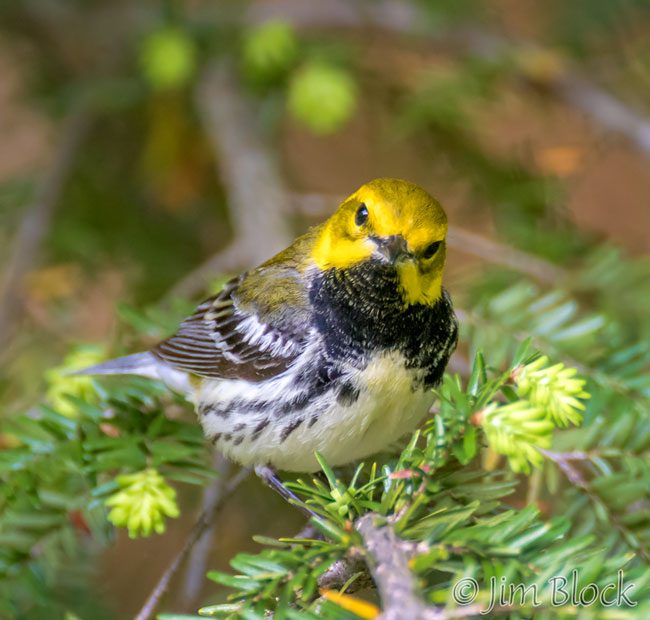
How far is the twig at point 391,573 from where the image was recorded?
56cm

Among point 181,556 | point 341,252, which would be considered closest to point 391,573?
point 181,556

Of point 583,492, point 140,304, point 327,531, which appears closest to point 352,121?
point 140,304

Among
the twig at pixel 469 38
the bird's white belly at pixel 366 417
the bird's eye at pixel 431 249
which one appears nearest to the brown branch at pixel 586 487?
the bird's white belly at pixel 366 417

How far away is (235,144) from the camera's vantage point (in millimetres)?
1733

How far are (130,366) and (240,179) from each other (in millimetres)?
495

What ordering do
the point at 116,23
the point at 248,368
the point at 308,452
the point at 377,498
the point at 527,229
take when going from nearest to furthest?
the point at 377,498
the point at 308,452
the point at 248,368
the point at 527,229
the point at 116,23

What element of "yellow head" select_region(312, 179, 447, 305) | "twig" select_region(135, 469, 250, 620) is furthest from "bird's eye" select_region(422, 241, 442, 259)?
"twig" select_region(135, 469, 250, 620)

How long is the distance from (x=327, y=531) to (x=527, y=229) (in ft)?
3.47

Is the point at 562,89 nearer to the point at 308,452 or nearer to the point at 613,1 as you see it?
the point at 613,1

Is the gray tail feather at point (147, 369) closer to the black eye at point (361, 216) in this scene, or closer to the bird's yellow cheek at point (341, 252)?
the bird's yellow cheek at point (341, 252)

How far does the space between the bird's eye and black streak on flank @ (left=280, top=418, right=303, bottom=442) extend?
0.27 metres

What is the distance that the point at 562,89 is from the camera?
1769 millimetres

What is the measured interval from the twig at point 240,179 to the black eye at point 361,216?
0.44 metres

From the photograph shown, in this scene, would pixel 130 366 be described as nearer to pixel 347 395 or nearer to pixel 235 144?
pixel 347 395
